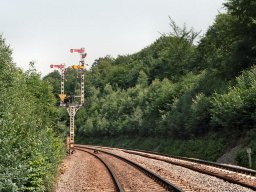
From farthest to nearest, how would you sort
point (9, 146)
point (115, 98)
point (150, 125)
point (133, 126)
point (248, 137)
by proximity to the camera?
point (115, 98), point (133, 126), point (150, 125), point (248, 137), point (9, 146)

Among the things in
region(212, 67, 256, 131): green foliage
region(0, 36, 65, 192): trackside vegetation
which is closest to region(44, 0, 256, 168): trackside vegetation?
region(212, 67, 256, 131): green foliage

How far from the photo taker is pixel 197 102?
127ft

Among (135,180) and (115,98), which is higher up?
(115,98)

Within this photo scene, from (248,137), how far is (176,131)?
17.1 m

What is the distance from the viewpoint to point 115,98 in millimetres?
91938

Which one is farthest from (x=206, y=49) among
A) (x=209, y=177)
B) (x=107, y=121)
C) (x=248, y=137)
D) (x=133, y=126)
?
(x=209, y=177)

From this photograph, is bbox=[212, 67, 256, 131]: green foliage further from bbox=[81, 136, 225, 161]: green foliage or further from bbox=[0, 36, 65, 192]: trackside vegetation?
bbox=[0, 36, 65, 192]: trackside vegetation

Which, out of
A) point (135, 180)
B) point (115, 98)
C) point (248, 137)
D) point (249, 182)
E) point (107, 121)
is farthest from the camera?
point (115, 98)

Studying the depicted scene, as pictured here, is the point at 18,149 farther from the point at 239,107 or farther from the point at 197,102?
the point at 197,102

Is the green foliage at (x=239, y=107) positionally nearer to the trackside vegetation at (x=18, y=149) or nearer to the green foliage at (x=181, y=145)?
the green foliage at (x=181, y=145)

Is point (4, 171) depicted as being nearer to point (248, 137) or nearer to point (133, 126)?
point (248, 137)

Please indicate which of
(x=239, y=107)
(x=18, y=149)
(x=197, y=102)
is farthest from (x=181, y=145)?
(x=18, y=149)

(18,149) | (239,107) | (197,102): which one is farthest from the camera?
(197,102)

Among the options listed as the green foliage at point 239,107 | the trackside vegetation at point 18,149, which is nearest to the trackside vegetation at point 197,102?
the green foliage at point 239,107
